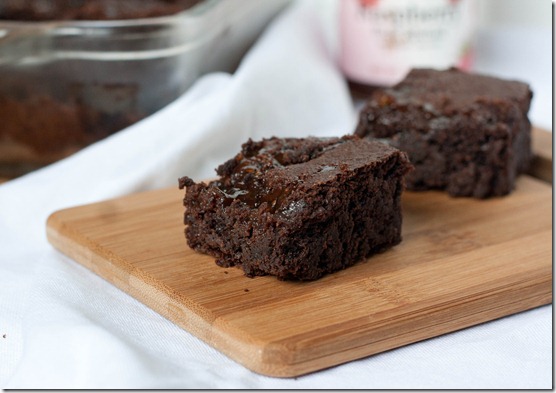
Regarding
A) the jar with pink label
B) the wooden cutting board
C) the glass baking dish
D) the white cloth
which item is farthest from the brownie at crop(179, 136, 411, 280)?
the jar with pink label

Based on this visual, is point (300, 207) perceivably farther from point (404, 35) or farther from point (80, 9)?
point (404, 35)

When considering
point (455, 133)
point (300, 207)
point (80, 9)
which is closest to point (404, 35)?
point (455, 133)

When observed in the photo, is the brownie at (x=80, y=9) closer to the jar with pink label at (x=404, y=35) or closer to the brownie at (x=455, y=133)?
the jar with pink label at (x=404, y=35)

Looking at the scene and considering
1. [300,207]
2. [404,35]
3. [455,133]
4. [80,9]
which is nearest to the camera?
[300,207]

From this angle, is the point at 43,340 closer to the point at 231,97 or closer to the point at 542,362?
the point at 542,362

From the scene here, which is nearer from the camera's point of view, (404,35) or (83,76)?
(83,76)

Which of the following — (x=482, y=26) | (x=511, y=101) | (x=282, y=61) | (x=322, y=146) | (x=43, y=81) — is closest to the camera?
(x=322, y=146)

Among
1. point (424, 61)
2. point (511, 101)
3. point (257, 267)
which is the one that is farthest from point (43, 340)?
point (424, 61)

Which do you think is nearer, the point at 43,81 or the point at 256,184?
the point at 256,184
